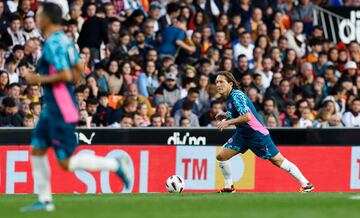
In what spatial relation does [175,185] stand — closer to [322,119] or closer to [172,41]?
[322,119]

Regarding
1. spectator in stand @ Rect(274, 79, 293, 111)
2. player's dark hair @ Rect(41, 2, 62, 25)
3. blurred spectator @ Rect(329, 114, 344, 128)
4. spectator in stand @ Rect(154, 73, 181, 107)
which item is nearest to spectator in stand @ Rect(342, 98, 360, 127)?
blurred spectator @ Rect(329, 114, 344, 128)

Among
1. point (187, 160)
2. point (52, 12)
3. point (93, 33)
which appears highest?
point (93, 33)

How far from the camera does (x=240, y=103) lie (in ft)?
52.7

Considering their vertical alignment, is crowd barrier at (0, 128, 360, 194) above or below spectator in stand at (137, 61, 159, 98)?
below

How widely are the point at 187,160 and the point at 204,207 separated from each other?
7.32m

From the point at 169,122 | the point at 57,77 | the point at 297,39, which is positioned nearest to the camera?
the point at 57,77

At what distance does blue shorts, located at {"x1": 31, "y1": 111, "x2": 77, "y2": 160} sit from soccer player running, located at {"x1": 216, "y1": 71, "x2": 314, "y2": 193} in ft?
14.0

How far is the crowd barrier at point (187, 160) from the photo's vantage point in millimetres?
19422

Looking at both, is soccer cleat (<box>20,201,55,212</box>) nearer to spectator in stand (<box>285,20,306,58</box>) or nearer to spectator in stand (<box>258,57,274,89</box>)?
spectator in stand (<box>258,57,274,89</box>)

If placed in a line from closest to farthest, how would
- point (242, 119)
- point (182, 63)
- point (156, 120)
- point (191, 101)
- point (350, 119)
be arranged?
1. point (242, 119)
2. point (156, 120)
3. point (191, 101)
4. point (350, 119)
5. point (182, 63)

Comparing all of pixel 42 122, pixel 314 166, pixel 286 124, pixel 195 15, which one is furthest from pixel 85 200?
pixel 195 15

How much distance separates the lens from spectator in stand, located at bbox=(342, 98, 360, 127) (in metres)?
22.6

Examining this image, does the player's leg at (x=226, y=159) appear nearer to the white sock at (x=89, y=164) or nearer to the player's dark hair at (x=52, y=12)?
the white sock at (x=89, y=164)

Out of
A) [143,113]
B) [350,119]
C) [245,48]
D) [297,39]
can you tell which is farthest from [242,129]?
[297,39]
